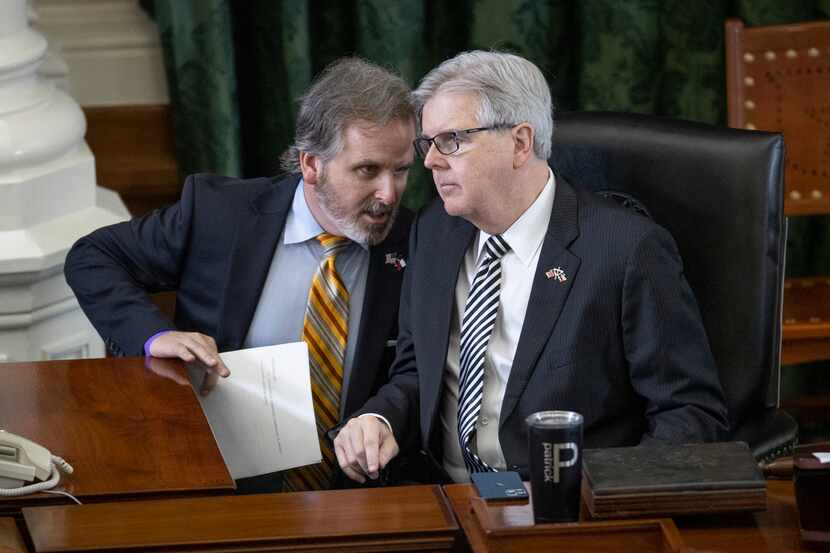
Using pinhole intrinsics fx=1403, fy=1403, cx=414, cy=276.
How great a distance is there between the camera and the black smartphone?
188cm

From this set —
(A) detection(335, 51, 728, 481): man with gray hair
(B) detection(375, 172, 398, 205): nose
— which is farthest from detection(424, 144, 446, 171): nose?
(B) detection(375, 172, 398, 205): nose

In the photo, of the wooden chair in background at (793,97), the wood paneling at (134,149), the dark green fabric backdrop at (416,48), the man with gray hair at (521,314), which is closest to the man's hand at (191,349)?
the man with gray hair at (521,314)

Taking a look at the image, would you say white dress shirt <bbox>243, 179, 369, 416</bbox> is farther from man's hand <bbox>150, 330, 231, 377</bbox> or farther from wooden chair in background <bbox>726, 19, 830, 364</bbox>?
wooden chair in background <bbox>726, 19, 830, 364</bbox>

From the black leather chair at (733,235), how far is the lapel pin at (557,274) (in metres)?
0.23

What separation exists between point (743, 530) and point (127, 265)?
1.55 meters

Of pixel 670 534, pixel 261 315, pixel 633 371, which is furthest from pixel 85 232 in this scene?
pixel 670 534

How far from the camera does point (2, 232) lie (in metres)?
3.26

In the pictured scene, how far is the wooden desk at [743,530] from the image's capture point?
175cm

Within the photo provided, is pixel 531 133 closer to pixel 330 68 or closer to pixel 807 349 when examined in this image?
pixel 330 68

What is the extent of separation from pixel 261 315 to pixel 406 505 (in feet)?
3.26

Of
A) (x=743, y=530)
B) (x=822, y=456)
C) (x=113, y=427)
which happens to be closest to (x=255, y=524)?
(x=113, y=427)

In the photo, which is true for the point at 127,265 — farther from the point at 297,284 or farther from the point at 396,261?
the point at 396,261

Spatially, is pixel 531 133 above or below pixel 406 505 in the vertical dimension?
above

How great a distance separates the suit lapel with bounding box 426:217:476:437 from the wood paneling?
1.42 meters
